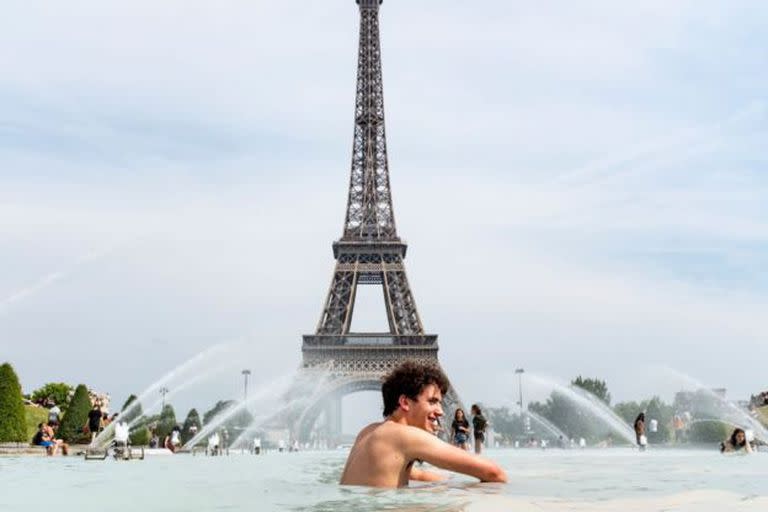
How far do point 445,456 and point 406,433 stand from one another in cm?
43

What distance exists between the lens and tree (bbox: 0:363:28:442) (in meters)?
47.7

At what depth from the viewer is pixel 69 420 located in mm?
54469

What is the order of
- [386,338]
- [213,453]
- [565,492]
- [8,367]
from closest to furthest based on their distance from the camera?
[565,492], [213,453], [8,367], [386,338]

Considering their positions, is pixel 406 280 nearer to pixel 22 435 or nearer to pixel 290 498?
pixel 22 435

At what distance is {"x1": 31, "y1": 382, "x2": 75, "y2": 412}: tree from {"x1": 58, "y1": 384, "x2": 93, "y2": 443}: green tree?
73.0 m

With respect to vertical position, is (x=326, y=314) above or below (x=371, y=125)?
below

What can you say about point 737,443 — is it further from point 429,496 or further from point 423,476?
point 429,496

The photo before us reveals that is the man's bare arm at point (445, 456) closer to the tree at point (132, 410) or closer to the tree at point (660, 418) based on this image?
the tree at point (132, 410)

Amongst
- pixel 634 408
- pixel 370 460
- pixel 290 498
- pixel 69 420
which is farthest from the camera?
pixel 634 408

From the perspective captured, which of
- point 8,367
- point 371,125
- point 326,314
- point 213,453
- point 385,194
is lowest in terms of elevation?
point 213,453

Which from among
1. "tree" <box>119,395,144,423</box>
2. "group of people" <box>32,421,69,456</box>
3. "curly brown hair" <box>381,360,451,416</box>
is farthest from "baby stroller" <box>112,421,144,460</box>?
"tree" <box>119,395,144,423</box>

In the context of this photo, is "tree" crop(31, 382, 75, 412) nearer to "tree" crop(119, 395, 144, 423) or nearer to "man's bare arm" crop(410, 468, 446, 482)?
"tree" crop(119, 395, 144, 423)

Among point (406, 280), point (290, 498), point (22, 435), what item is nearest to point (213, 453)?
point (22, 435)

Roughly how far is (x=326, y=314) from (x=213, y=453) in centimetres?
3863
